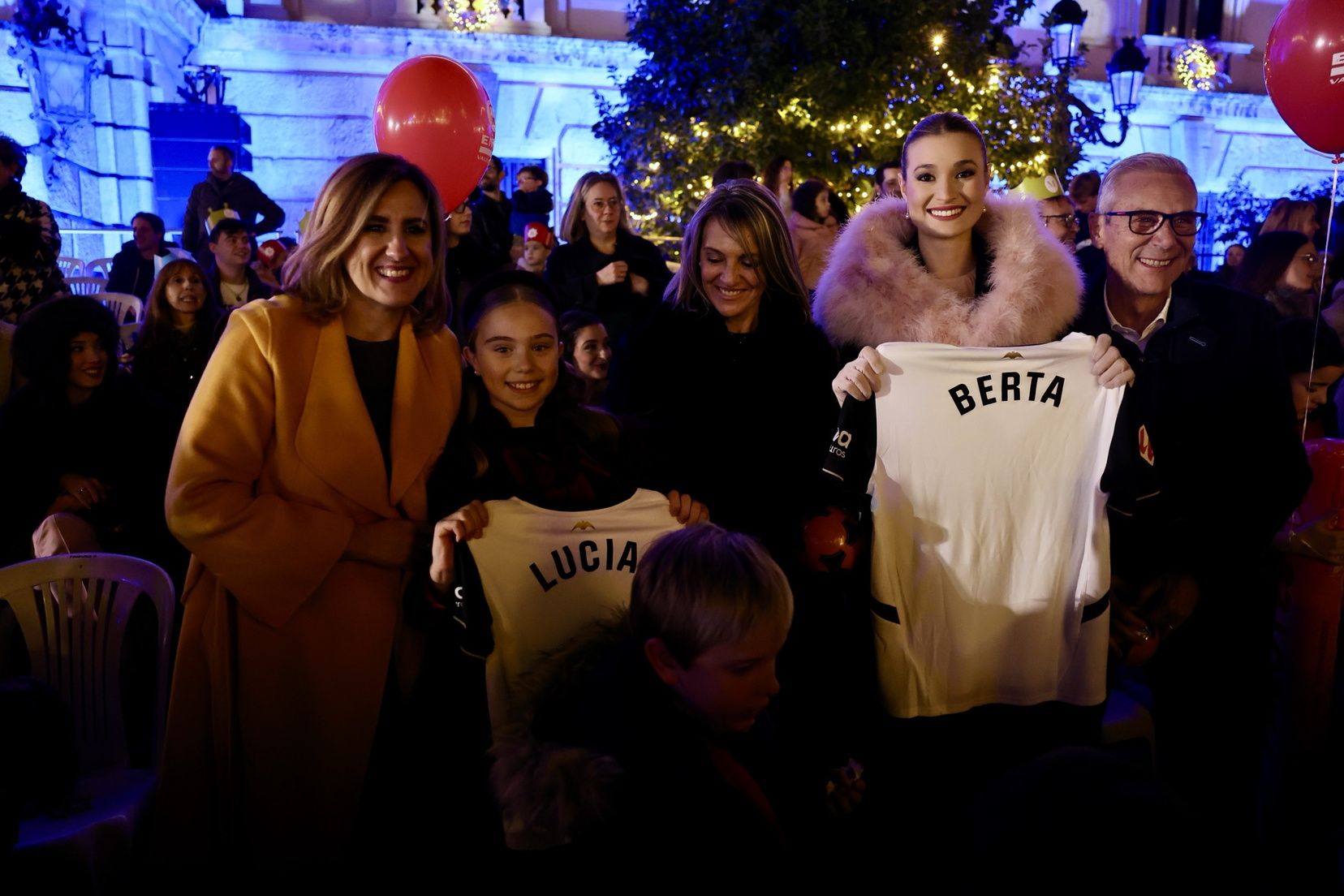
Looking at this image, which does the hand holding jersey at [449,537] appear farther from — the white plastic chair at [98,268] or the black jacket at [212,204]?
the white plastic chair at [98,268]

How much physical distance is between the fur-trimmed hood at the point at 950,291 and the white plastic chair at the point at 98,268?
8791 mm

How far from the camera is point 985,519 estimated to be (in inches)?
97.5

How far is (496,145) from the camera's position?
14023 millimetres

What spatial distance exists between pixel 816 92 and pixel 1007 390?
18.7 ft

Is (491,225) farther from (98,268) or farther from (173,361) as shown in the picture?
(98,268)

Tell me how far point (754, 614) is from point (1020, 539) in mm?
1051

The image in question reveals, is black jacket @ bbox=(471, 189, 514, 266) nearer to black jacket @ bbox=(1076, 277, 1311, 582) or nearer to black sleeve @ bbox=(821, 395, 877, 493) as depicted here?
black sleeve @ bbox=(821, 395, 877, 493)

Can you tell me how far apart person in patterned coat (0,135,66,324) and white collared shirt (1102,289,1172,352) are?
501 cm

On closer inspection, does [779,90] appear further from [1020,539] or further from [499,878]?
[499,878]

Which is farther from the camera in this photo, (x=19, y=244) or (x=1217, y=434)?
(x=19, y=244)

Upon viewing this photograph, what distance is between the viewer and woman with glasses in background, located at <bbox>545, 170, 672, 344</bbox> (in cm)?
517

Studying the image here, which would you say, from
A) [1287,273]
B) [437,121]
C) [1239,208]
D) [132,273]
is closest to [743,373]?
[437,121]

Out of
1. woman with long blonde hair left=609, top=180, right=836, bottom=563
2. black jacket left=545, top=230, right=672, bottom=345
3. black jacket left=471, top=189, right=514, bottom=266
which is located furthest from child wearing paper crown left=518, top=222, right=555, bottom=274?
woman with long blonde hair left=609, top=180, right=836, bottom=563

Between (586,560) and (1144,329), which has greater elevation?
(1144,329)
